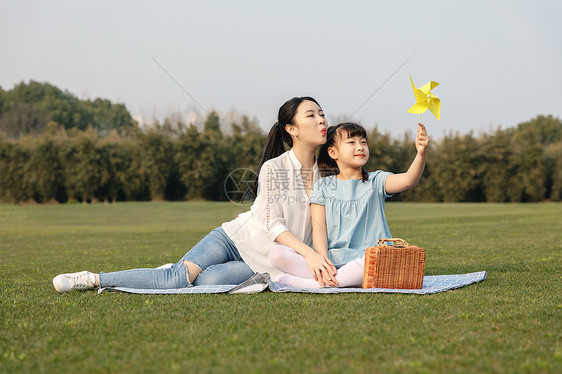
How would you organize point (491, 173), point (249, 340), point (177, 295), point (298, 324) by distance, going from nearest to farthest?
1. point (249, 340)
2. point (298, 324)
3. point (177, 295)
4. point (491, 173)

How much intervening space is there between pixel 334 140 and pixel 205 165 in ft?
102

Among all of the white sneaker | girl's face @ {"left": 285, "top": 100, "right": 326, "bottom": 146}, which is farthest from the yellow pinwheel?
the white sneaker

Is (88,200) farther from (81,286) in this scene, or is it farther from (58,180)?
(81,286)

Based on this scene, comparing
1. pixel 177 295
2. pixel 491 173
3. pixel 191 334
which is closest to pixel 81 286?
pixel 177 295

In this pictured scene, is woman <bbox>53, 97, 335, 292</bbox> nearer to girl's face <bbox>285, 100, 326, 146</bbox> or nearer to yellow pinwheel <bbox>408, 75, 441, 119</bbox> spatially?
girl's face <bbox>285, 100, 326, 146</bbox>

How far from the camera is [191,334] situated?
3.13 m

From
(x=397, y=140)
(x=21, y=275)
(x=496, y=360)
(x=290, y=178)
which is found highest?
(x=397, y=140)

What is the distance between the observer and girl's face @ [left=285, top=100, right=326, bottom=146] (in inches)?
199

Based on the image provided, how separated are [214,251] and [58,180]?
32243mm

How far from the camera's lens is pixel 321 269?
458cm

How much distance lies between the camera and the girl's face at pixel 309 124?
199 inches

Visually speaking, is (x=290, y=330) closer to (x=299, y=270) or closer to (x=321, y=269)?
(x=321, y=269)

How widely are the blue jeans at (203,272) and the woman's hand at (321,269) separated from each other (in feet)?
2.31

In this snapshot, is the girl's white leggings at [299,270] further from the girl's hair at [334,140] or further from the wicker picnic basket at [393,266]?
the girl's hair at [334,140]
